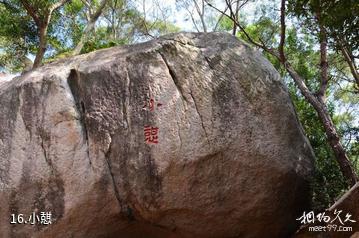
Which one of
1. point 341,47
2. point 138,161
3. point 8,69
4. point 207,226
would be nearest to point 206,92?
point 138,161

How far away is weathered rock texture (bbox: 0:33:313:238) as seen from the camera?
16.6 feet

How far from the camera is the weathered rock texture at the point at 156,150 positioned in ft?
16.6

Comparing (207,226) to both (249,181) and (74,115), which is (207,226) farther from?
(74,115)

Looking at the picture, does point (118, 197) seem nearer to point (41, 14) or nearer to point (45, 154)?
point (45, 154)

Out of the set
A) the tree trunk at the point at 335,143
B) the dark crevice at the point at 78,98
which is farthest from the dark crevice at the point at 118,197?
the tree trunk at the point at 335,143

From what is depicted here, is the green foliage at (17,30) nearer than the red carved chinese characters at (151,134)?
No

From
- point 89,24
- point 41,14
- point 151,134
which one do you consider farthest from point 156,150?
point 89,24

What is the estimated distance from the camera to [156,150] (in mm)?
5055

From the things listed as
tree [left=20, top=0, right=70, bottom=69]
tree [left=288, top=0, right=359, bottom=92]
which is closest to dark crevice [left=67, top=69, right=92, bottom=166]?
tree [left=288, top=0, right=359, bottom=92]

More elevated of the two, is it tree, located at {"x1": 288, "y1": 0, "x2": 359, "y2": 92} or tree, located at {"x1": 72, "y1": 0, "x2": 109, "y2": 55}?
tree, located at {"x1": 72, "y1": 0, "x2": 109, "y2": 55}

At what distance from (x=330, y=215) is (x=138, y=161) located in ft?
7.89

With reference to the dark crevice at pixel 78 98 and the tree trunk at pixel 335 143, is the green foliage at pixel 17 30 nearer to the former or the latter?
the dark crevice at pixel 78 98

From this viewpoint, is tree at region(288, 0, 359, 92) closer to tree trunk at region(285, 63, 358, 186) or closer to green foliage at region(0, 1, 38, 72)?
tree trunk at region(285, 63, 358, 186)

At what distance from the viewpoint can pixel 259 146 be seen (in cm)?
513
